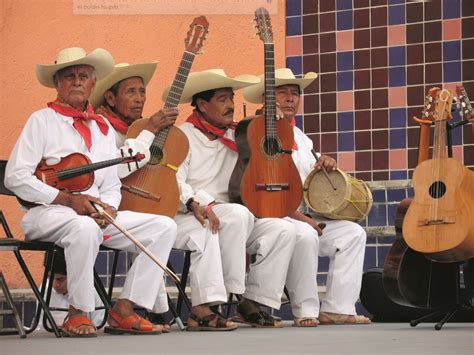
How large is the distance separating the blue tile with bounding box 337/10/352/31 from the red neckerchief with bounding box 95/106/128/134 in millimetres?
2937

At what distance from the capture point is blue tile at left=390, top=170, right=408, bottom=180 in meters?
10.2

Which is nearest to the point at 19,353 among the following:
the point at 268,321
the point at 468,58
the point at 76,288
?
the point at 76,288

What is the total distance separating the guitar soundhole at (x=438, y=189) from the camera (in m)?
7.74

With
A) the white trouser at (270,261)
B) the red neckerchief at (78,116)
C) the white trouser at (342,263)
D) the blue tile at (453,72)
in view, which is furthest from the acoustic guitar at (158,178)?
the blue tile at (453,72)

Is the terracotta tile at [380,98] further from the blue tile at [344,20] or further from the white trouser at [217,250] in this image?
the white trouser at [217,250]

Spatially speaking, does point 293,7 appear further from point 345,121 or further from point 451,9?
point 451,9

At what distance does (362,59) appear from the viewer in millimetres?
10508

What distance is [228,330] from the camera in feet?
25.1

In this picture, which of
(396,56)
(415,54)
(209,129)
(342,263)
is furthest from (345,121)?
(209,129)

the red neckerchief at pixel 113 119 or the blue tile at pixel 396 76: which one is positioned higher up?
the blue tile at pixel 396 76

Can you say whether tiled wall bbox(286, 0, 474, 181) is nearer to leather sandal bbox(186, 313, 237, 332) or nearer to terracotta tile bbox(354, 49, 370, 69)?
terracotta tile bbox(354, 49, 370, 69)

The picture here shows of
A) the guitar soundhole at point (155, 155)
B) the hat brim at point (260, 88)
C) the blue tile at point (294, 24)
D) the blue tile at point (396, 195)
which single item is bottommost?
the blue tile at point (396, 195)

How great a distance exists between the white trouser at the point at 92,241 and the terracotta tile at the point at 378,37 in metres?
3.52

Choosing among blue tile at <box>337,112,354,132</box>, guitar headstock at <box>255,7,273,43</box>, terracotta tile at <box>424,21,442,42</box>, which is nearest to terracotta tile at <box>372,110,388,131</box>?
blue tile at <box>337,112,354,132</box>
